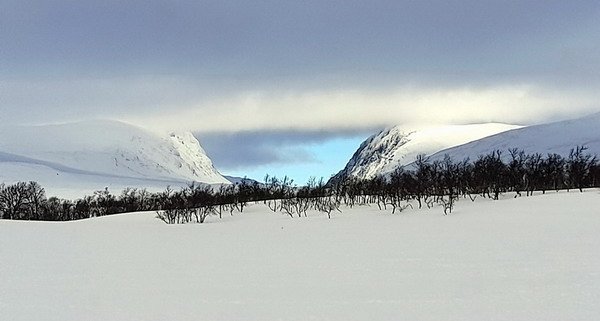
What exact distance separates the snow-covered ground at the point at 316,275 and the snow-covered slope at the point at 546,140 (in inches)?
4268

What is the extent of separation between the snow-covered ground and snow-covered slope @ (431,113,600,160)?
108406 mm

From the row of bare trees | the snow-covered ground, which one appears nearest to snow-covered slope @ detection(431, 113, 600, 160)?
the row of bare trees

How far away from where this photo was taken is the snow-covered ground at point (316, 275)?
331 inches

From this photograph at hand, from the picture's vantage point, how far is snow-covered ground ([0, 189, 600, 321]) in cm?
841

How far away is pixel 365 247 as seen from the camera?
Answer: 653 inches

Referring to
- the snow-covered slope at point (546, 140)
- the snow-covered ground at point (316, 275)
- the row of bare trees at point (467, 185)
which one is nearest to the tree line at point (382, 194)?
the row of bare trees at point (467, 185)

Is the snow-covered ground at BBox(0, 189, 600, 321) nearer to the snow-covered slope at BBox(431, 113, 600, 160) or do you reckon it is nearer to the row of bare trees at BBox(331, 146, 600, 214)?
the row of bare trees at BBox(331, 146, 600, 214)

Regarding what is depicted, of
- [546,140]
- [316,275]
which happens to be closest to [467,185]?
[316,275]

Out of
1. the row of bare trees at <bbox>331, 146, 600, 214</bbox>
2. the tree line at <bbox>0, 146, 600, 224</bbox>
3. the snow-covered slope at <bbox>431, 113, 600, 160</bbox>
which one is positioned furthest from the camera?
the snow-covered slope at <bbox>431, 113, 600, 160</bbox>

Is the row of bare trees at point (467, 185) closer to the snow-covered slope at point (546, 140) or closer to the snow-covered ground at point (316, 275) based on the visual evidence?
the snow-covered ground at point (316, 275)

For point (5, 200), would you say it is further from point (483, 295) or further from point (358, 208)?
point (483, 295)

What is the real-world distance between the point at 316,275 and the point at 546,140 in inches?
5249

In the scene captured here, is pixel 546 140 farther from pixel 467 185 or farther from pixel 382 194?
pixel 382 194

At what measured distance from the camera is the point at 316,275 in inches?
454
